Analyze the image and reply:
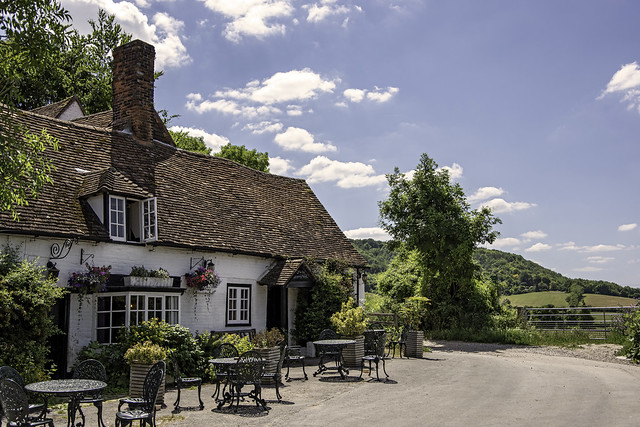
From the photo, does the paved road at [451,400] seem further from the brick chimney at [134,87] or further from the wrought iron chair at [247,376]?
the brick chimney at [134,87]

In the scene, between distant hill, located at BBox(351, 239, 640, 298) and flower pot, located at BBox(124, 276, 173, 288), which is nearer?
flower pot, located at BBox(124, 276, 173, 288)

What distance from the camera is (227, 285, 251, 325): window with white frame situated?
58.6ft

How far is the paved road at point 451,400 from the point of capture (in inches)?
372

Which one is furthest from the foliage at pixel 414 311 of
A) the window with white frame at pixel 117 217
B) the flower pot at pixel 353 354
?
the window with white frame at pixel 117 217

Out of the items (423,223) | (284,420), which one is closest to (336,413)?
(284,420)

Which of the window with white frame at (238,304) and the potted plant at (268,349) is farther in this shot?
the window with white frame at (238,304)

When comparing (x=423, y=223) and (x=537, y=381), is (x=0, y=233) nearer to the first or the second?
(x=537, y=381)

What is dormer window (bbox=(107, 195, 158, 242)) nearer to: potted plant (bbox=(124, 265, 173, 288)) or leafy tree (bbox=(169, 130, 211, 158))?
potted plant (bbox=(124, 265, 173, 288))

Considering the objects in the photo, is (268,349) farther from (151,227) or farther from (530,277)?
(530,277)

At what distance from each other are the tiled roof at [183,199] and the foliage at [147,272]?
82 centimetres

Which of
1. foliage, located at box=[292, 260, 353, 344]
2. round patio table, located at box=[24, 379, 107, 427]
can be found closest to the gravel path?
foliage, located at box=[292, 260, 353, 344]

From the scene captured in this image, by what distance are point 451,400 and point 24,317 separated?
868 cm

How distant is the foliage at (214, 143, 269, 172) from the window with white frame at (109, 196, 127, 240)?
2584cm

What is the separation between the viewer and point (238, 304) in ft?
59.6
